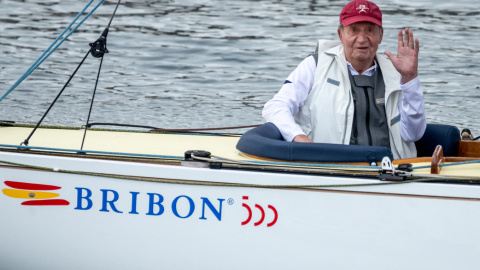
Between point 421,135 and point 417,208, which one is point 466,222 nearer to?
point 417,208

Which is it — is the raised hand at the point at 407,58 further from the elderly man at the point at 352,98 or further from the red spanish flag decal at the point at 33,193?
the red spanish flag decal at the point at 33,193

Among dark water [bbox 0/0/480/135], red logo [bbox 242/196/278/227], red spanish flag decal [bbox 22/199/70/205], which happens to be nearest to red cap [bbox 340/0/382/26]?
red logo [bbox 242/196/278/227]

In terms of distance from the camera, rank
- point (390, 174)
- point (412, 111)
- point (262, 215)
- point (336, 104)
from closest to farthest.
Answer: point (390, 174), point (262, 215), point (412, 111), point (336, 104)

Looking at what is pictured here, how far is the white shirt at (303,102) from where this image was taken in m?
3.87

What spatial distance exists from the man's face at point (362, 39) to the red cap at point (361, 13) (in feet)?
0.12

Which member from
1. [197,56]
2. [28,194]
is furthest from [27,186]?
[197,56]

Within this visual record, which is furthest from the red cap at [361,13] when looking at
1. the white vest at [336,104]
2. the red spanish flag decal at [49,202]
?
the red spanish flag decal at [49,202]

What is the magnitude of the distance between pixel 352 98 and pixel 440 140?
0.52 meters

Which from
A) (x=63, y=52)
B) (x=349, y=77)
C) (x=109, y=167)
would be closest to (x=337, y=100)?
(x=349, y=77)

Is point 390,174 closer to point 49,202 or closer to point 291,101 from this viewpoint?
point 291,101

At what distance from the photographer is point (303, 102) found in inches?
162

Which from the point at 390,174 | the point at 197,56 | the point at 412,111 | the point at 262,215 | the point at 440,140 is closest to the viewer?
the point at 390,174

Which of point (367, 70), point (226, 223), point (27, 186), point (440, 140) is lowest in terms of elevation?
point (226, 223)

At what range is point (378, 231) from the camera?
3557 millimetres
